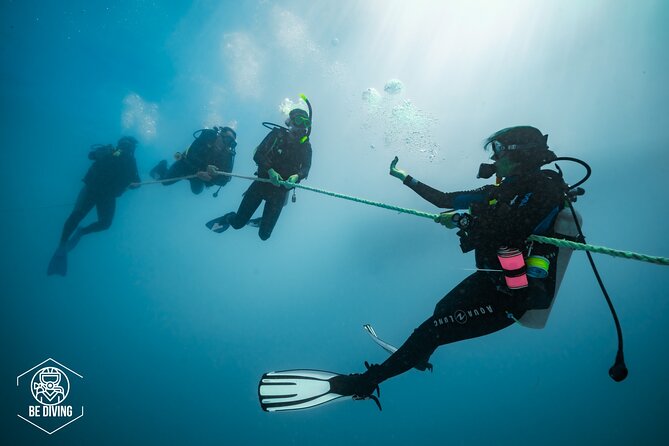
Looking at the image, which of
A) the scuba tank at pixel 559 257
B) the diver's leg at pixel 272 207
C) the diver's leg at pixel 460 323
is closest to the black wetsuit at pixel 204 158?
the diver's leg at pixel 272 207

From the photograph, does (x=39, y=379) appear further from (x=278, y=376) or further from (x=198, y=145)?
(x=278, y=376)

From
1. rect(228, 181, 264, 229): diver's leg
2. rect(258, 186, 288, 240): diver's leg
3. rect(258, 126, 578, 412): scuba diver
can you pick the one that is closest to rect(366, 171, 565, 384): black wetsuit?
rect(258, 126, 578, 412): scuba diver

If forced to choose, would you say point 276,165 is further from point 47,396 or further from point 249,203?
point 47,396

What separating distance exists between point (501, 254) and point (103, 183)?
14.6 meters

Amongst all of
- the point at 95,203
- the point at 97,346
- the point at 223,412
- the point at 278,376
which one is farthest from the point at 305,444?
the point at 278,376

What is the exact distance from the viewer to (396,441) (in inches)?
1249

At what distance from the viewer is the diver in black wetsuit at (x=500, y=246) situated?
2.54 meters

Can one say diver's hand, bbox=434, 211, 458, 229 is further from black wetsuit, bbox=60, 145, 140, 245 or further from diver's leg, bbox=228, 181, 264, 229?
black wetsuit, bbox=60, 145, 140, 245

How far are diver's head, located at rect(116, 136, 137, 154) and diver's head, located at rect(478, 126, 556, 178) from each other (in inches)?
542

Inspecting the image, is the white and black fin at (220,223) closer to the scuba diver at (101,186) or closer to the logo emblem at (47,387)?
the scuba diver at (101,186)

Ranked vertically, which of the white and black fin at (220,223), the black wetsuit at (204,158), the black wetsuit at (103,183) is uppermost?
the black wetsuit at (103,183)

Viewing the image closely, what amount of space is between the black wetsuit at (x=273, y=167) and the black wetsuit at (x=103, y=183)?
7.31 m

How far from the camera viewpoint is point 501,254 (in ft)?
7.99

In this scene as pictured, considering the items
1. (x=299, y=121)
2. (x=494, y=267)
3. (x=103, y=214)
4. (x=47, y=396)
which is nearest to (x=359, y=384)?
(x=494, y=267)
